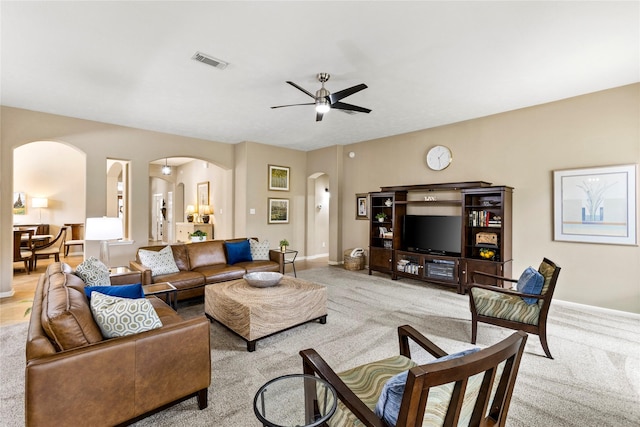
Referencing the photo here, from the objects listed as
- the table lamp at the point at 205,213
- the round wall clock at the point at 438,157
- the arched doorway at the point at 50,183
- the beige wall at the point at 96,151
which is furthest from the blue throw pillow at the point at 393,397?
the arched doorway at the point at 50,183

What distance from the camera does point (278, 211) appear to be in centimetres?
760

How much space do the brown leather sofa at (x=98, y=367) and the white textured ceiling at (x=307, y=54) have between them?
2.27 m

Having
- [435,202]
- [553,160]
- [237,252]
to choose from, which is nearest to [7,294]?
[237,252]

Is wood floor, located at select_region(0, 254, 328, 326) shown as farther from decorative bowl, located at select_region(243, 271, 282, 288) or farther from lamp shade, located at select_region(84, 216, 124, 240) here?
decorative bowl, located at select_region(243, 271, 282, 288)

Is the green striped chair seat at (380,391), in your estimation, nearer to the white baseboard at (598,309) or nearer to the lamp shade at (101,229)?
the lamp shade at (101,229)

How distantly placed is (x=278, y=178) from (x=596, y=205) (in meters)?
5.94

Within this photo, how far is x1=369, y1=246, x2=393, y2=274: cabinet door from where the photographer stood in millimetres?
5867

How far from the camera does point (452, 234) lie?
16.8 feet

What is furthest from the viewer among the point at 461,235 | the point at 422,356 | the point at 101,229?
the point at 461,235

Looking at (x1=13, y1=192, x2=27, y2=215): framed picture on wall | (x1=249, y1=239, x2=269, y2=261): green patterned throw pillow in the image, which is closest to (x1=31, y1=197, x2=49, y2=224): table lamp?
(x1=13, y1=192, x2=27, y2=215): framed picture on wall

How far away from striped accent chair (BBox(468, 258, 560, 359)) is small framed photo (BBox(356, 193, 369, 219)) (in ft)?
12.8

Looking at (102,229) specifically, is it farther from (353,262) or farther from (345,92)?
(353,262)

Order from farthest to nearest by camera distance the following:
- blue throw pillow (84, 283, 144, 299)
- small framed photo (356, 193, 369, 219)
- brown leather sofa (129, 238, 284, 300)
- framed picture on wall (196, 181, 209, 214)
A: framed picture on wall (196, 181, 209, 214) → small framed photo (356, 193, 369, 219) → brown leather sofa (129, 238, 284, 300) → blue throw pillow (84, 283, 144, 299)

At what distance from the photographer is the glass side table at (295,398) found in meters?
1.27
